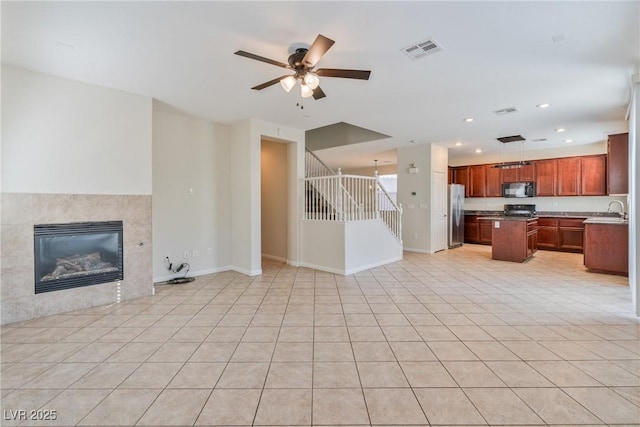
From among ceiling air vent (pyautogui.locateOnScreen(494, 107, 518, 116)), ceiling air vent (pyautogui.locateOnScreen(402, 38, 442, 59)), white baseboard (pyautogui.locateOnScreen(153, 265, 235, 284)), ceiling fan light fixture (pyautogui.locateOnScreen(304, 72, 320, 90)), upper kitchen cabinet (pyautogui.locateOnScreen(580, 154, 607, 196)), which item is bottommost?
white baseboard (pyautogui.locateOnScreen(153, 265, 235, 284))

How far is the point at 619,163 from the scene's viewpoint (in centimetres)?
492

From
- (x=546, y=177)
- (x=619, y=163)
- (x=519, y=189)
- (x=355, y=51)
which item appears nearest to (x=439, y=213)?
(x=519, y=189)

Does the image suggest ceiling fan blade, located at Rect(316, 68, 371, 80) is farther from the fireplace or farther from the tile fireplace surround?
the fireplace

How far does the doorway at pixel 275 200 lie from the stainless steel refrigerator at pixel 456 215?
15.7 ft

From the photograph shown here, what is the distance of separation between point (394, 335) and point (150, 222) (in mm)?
3604

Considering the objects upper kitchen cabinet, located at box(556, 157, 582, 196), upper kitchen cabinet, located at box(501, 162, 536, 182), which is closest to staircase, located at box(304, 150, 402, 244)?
upper kitchen cabinet, located at box(501, 162, 536, 182)

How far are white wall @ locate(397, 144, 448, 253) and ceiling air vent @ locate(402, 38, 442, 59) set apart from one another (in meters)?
4.66

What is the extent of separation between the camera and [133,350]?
2566 mm

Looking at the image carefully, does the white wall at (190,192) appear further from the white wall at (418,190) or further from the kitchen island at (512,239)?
the kitchen island at (512,239)

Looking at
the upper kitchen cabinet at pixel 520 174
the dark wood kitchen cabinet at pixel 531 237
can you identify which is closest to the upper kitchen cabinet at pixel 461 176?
the upper kitchen cabinet at pixel 520 174

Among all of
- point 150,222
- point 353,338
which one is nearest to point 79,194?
point 150,222

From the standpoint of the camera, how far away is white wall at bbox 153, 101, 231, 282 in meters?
4.76

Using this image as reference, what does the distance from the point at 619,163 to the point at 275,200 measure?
6.35 meters

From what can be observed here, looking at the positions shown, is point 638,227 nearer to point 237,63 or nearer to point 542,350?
point 542,350
